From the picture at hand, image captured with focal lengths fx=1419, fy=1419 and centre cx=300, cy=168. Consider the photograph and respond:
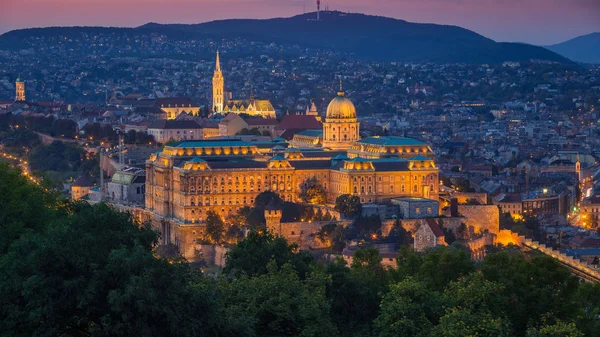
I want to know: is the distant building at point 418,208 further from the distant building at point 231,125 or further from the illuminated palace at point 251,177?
the distant building at point 231,125

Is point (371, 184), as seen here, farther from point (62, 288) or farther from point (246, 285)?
point (62, 288)

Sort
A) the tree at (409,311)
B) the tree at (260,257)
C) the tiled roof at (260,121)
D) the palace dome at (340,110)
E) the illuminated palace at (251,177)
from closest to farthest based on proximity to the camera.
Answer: the tree at (409,311), the tree at (260,257), the illuminated palace at (251,177), the palace dome at (340,110), the tiled roof at (260,121)

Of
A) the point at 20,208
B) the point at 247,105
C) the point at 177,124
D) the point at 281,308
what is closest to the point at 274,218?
the point at 20,208

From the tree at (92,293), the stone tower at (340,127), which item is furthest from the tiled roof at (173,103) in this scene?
the tree at (92,293)

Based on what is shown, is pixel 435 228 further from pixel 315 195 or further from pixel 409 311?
pixel 409 311

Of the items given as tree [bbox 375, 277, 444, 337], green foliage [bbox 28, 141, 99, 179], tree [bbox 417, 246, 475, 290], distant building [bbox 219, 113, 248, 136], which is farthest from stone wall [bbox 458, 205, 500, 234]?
distant building [bbox 219, 113, 248, 136]
